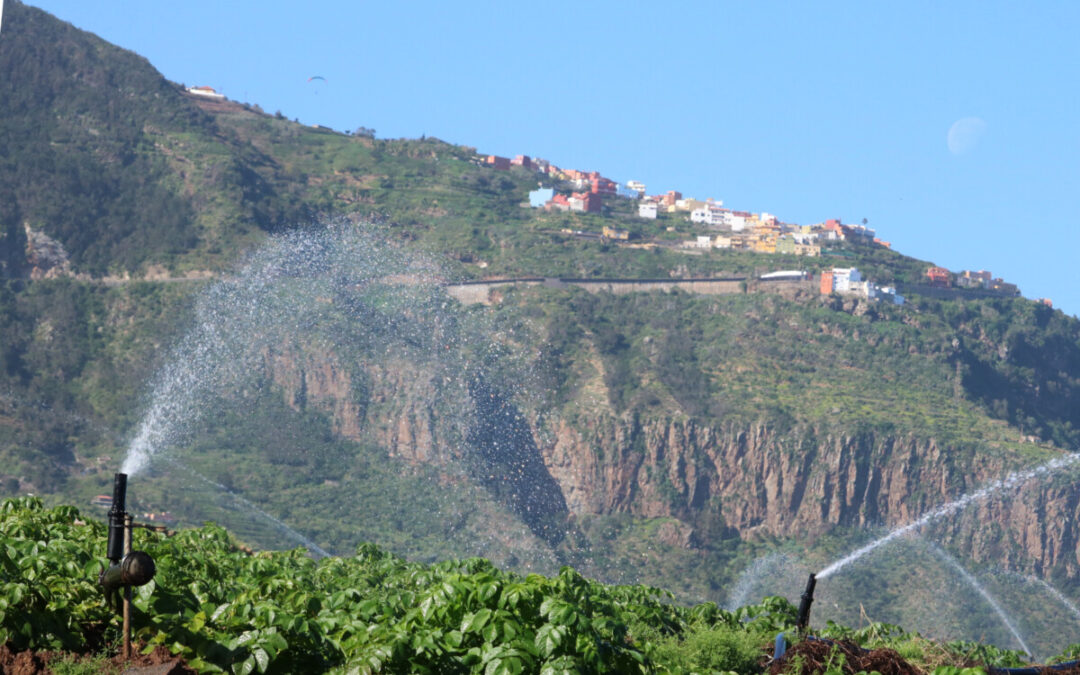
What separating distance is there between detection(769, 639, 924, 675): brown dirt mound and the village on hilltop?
3185 inches

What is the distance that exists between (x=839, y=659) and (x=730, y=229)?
359 ft

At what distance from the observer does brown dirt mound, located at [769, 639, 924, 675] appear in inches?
330

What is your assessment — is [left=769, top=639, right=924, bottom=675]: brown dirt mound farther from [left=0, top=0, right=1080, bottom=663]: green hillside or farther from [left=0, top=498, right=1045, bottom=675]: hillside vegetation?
[left=0, top=0, right=1080, bottom=663]: green hillside

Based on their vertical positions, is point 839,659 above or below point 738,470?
above

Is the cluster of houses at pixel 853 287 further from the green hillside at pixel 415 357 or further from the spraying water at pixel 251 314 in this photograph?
the spraying water at pixel 251 314

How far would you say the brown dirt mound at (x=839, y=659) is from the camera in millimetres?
8383

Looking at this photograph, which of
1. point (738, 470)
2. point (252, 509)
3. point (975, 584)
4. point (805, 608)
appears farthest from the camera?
point (738, 470)

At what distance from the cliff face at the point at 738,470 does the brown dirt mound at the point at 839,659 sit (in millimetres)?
60935

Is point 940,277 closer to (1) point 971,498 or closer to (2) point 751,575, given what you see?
(1) point 971,498

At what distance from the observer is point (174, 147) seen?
92.6 meters

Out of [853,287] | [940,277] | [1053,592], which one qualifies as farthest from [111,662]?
[940,277]

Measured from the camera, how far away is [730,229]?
382ft

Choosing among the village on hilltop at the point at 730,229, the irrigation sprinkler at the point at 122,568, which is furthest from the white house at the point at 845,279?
the irrigation sprinkler at the point at 122,568

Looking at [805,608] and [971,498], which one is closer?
[805,608]
